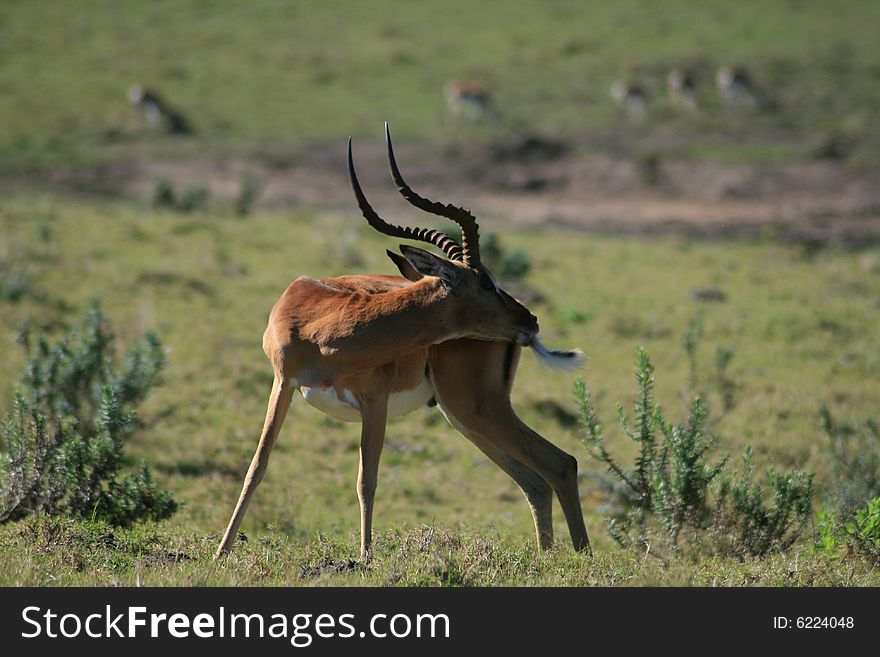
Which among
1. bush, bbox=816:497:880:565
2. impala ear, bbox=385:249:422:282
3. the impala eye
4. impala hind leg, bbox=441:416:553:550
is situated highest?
impala ear, bbox=385:249:422:282

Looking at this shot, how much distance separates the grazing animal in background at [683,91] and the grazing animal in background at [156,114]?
39.7 feet

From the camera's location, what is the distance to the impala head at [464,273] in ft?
20.2

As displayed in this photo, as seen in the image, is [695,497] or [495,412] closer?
[495,412]

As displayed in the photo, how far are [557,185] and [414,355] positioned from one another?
58.3 feet

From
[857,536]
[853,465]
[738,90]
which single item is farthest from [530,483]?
[738,90]

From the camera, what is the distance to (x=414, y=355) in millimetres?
6410

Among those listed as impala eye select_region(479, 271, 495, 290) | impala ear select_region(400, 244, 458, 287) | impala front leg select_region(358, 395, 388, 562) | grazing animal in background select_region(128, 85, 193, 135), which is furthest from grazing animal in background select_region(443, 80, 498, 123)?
impala front leg select_region(358, 395, 388, 562)

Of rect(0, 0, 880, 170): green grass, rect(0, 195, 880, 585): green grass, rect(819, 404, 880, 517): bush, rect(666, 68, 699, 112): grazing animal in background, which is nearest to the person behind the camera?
rect(0, 195, 880, 585): green grass

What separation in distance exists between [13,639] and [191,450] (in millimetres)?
4384

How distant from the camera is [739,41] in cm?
3188

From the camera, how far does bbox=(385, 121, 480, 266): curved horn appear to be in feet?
20.1

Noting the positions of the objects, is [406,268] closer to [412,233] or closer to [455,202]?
[412,233]

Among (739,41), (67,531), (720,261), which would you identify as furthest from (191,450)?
(739,41)

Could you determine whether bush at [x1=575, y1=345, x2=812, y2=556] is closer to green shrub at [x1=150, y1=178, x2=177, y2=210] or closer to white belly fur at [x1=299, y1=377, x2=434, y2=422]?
white belly fur at [x1=299, y1=377, x2=434, y2=422]
